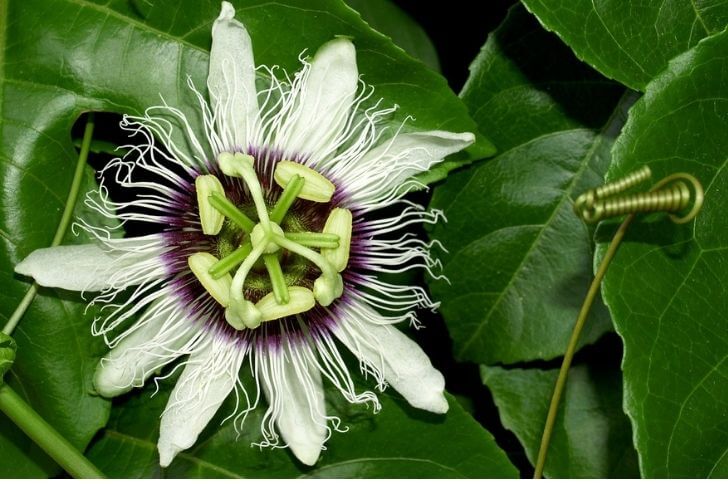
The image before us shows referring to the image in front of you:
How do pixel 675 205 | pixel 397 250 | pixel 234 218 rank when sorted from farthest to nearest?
1. pixel 397 250
2. pixel 234 218
3. pixel 675 205

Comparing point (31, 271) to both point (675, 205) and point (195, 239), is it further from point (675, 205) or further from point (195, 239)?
point (675, 205)

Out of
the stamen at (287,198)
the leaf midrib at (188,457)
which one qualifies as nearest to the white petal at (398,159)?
the stamen at (287,198)

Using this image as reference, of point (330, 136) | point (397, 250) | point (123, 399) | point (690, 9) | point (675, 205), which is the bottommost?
point (123, 399)

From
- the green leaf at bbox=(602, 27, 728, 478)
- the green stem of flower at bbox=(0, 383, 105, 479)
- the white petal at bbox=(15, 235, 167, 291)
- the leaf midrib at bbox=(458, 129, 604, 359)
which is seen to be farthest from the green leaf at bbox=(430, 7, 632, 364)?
the green stem of flower at bbox=(0, 383, 105, 479)

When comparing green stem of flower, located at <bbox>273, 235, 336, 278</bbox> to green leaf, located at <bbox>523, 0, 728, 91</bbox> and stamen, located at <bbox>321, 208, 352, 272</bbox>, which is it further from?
green leaf, located at <bbox>523, 0, 728, 91</bbox>

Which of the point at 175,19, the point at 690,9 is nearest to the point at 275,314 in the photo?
the point at 175,19

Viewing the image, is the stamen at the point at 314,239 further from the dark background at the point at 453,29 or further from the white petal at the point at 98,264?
the dark background at the point at 453,29

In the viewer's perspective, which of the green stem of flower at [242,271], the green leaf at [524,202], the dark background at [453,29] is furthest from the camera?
the dark background at [453,29]
